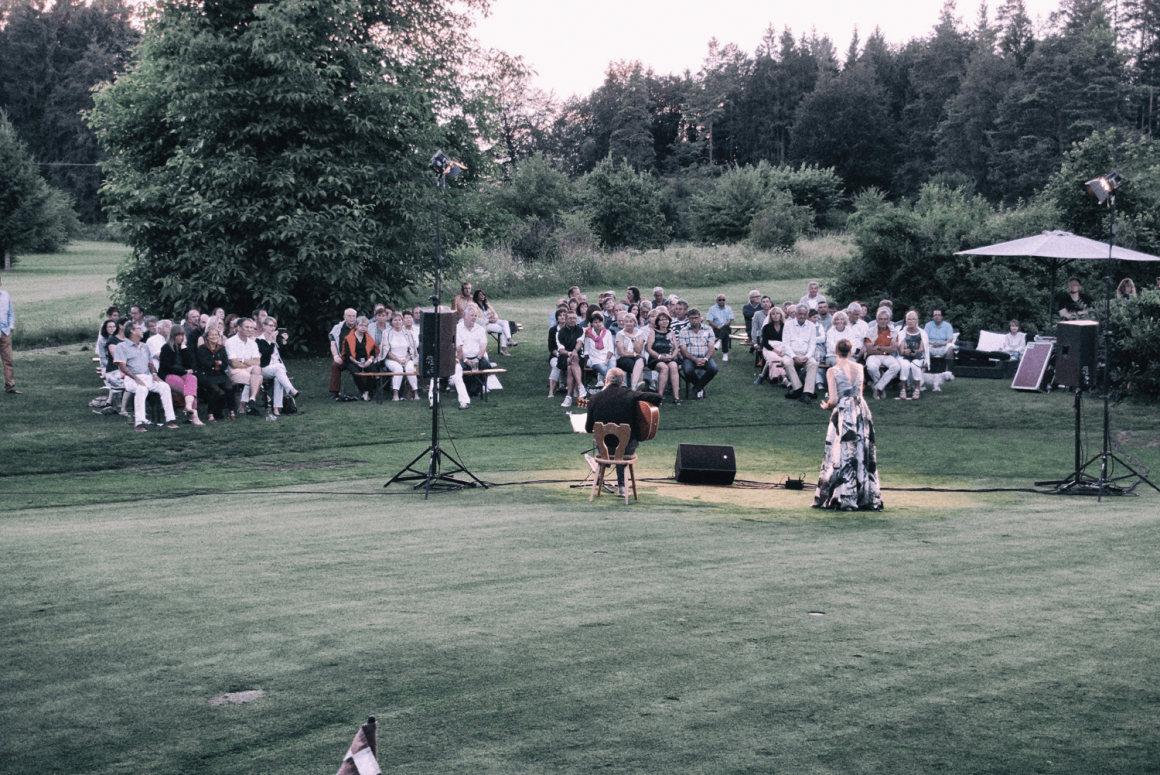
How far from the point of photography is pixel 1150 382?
15773 millimetres

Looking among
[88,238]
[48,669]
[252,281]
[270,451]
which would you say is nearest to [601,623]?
[48,669]

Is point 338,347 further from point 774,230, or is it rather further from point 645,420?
point 774,230

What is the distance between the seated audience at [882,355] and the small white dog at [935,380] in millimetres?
693

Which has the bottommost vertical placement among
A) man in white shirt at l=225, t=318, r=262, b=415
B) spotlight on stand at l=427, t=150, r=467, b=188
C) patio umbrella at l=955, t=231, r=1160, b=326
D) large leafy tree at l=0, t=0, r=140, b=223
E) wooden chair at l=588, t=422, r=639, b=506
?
wooden chair at l=588, t=422, r=639, b=506

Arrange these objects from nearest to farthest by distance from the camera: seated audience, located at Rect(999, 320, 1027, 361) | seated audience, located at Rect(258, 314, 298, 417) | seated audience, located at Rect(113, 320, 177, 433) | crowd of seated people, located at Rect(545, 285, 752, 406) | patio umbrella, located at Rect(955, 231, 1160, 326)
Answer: seated audience, located at Rect(113, 320, 177, 433), seated audience, located at Rect(258, 314, 298, 417), crowd of seated people, located at Rect(545, 285, 752, 406), patio umbrella, located at Rect(955, 231, 1160, 326), seated audience, located at Rect(999, 320, 1027, 361)

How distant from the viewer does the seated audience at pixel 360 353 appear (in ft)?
53.7

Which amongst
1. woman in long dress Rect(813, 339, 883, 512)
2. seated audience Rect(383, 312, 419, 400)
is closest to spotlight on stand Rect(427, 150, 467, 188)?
woman in long dress Rect(813, 339, 883, 512)

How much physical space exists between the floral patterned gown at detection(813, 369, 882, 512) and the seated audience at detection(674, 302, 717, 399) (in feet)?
23.5

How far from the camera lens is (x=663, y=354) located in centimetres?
1664

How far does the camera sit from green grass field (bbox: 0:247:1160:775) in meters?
4.18

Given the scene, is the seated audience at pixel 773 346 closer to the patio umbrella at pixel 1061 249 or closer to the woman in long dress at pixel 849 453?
the patio umbrella at pixel 1061 249

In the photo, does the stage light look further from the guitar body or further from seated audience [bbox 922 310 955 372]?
seated audience [bbox 922 310 955 372]

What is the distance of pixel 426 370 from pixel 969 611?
5580 millimetres

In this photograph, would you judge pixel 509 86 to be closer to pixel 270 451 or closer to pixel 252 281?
pixel 252 281
